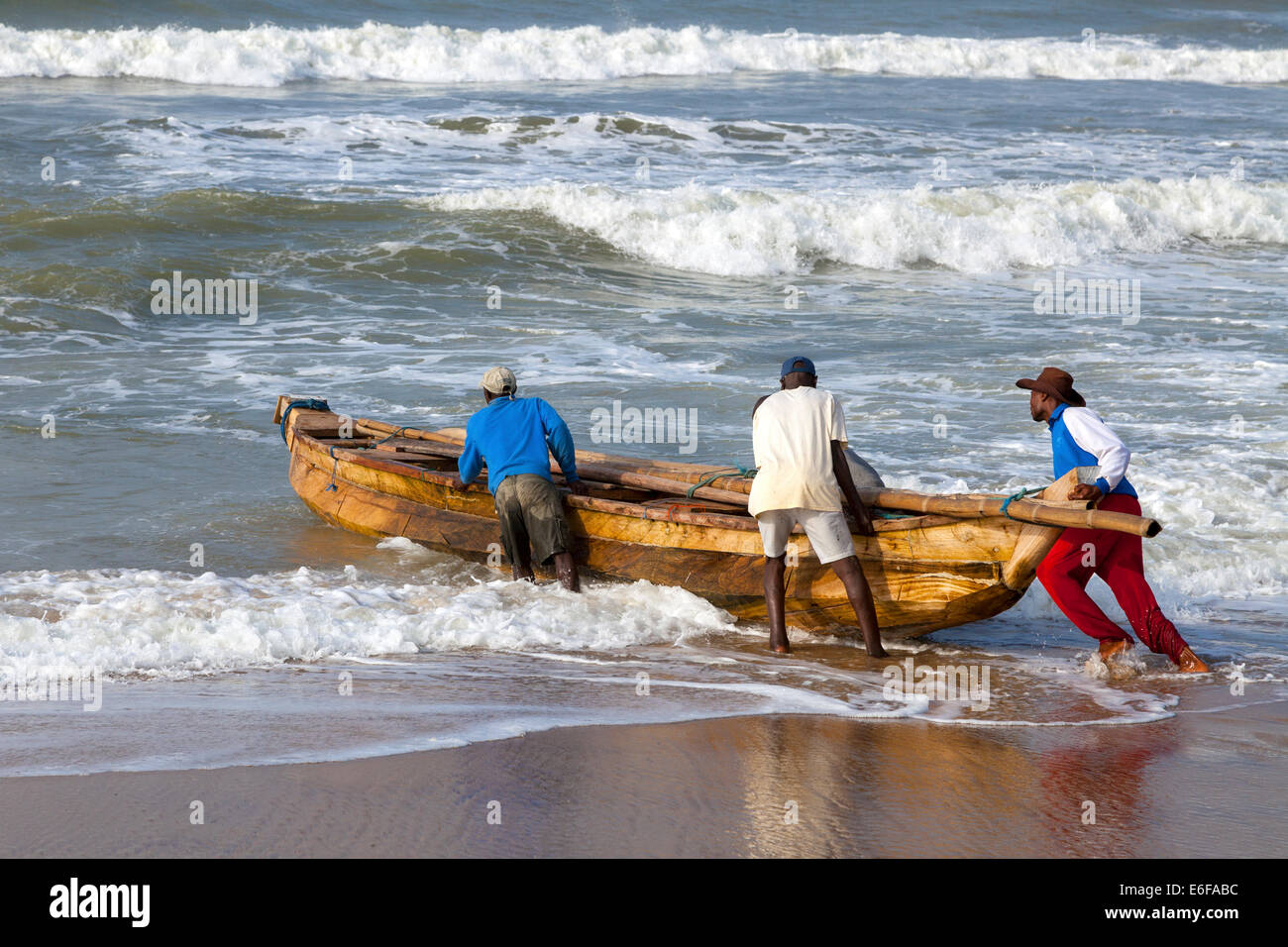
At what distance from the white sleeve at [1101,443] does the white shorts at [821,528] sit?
1.12 meters

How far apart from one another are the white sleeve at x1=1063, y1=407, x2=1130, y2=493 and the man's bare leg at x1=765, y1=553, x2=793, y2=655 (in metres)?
1.51

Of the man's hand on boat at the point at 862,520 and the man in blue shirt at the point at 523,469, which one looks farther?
the man in blue shirt at the point at 523,469

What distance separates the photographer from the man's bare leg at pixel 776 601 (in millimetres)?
6523

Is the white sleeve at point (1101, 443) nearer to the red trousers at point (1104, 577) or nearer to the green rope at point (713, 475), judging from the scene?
the red trousers at point (1104, 577)

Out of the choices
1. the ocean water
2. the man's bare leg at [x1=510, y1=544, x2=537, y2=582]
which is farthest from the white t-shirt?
the man's bare leg at [x1=510, y1=544, x2=537, y2=582]

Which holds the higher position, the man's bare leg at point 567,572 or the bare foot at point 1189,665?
the man's bare leg at point 567,572

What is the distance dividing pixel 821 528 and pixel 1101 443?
1307mm

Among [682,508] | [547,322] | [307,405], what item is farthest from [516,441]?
[547,322]

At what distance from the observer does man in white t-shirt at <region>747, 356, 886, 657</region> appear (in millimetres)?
6230

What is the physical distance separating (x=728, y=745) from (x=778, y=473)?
163cm

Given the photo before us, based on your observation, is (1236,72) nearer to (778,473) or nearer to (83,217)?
(83,217)

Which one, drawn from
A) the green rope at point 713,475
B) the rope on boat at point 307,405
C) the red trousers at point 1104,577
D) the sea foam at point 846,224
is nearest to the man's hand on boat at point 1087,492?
the red trousers at point 1104,577

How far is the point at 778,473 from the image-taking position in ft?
20.6
